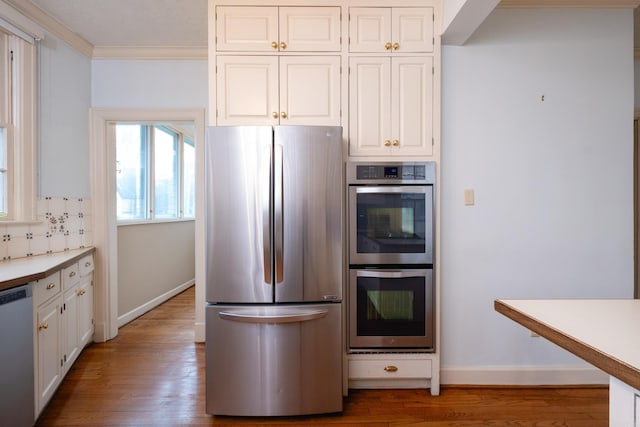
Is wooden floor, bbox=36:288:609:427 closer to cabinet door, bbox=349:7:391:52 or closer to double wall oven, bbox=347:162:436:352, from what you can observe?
double wall oven, bbox=347:162:436:352

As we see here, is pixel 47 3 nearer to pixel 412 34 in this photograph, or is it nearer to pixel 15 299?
pixel 15 299

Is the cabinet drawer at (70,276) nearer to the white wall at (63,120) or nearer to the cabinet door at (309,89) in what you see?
the white wall at (63,120)

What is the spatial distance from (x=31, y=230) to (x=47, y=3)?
1.63 metres

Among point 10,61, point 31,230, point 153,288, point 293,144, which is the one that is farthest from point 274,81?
point 153,288

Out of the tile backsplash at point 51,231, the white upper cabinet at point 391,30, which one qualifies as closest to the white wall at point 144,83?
the tile backsplash at point 51,231

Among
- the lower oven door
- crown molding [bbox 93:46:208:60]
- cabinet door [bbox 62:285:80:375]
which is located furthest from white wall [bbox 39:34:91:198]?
the lower oven door

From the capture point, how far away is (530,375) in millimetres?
2342

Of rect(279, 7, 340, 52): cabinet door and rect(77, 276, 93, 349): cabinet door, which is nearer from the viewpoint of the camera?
rect(279, 7, 340, 52): cabinet door

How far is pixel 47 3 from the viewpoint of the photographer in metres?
2.43

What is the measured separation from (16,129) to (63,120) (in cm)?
39

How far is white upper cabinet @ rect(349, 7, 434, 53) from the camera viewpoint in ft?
7.16

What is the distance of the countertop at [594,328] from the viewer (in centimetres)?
76

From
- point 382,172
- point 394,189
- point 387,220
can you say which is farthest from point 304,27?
point 387,220

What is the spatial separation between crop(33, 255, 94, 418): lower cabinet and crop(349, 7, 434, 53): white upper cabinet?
2.38 meters
